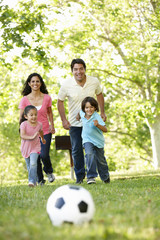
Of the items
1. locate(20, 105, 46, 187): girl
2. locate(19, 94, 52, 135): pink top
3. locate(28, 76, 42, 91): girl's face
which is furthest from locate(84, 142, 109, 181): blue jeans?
locate(28, 76, 42, 91): girl's face

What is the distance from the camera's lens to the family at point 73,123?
26.2 feet

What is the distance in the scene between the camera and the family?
7977 mm

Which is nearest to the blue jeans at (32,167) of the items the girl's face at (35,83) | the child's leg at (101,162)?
the child's leg at (101,162)

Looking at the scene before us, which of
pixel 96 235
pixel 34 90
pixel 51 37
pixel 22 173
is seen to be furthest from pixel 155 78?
pixel 22 173

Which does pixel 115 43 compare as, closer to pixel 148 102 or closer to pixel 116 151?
pixel 148 102

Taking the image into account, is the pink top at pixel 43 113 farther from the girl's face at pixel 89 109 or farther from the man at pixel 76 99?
the girl's face at pixel 89 109

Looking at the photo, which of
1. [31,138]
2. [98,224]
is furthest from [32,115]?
[98,224]

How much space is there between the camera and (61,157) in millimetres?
39438

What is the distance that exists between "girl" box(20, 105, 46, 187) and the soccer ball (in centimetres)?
433

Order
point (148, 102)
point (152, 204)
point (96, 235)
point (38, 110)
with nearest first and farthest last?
point (96, 235)
point (152, 204)
point (38, 110)
point (148, 102)

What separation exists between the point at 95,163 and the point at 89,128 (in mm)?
714

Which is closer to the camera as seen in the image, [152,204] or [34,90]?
[152,204]

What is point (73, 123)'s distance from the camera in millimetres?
8461

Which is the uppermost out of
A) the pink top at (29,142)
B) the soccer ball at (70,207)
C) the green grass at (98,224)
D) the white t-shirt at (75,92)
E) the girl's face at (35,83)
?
the girl's face at (35,83)
